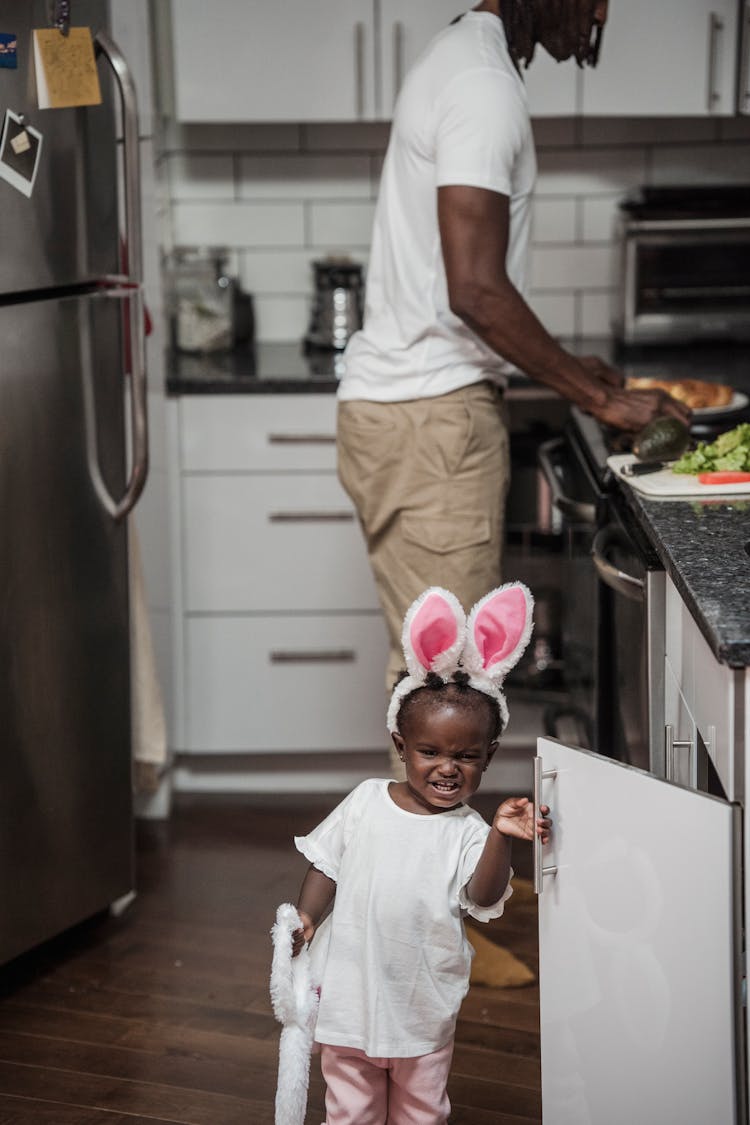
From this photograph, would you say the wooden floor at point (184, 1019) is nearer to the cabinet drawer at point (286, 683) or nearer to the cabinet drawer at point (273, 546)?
the cabinet drawer at point (286, 683)

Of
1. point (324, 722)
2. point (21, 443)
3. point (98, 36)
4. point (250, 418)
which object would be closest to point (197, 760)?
point (324, 722)

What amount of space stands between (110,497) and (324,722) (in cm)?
95

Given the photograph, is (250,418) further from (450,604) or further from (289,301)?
(450,604)

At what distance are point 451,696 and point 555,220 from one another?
2.25 metres

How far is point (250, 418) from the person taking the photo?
302 cm

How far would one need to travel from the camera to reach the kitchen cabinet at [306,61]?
3.06 meters

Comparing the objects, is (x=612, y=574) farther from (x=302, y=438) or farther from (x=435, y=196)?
(x=302, y=438)

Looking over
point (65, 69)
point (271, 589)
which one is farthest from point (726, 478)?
point (271, 589)

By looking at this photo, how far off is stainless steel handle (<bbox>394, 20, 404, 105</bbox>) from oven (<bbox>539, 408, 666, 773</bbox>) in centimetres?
91

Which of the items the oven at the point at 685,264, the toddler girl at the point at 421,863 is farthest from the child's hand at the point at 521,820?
the oven at the point at 685,264

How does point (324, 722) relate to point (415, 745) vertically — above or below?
below

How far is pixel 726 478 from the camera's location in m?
1.88

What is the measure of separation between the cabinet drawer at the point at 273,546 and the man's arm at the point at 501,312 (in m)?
0.95

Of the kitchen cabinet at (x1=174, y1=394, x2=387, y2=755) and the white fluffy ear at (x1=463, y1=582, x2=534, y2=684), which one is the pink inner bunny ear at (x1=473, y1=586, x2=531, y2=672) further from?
the kitchen cabinet at (x1=174, y1=394, x2=387, y2=755)
